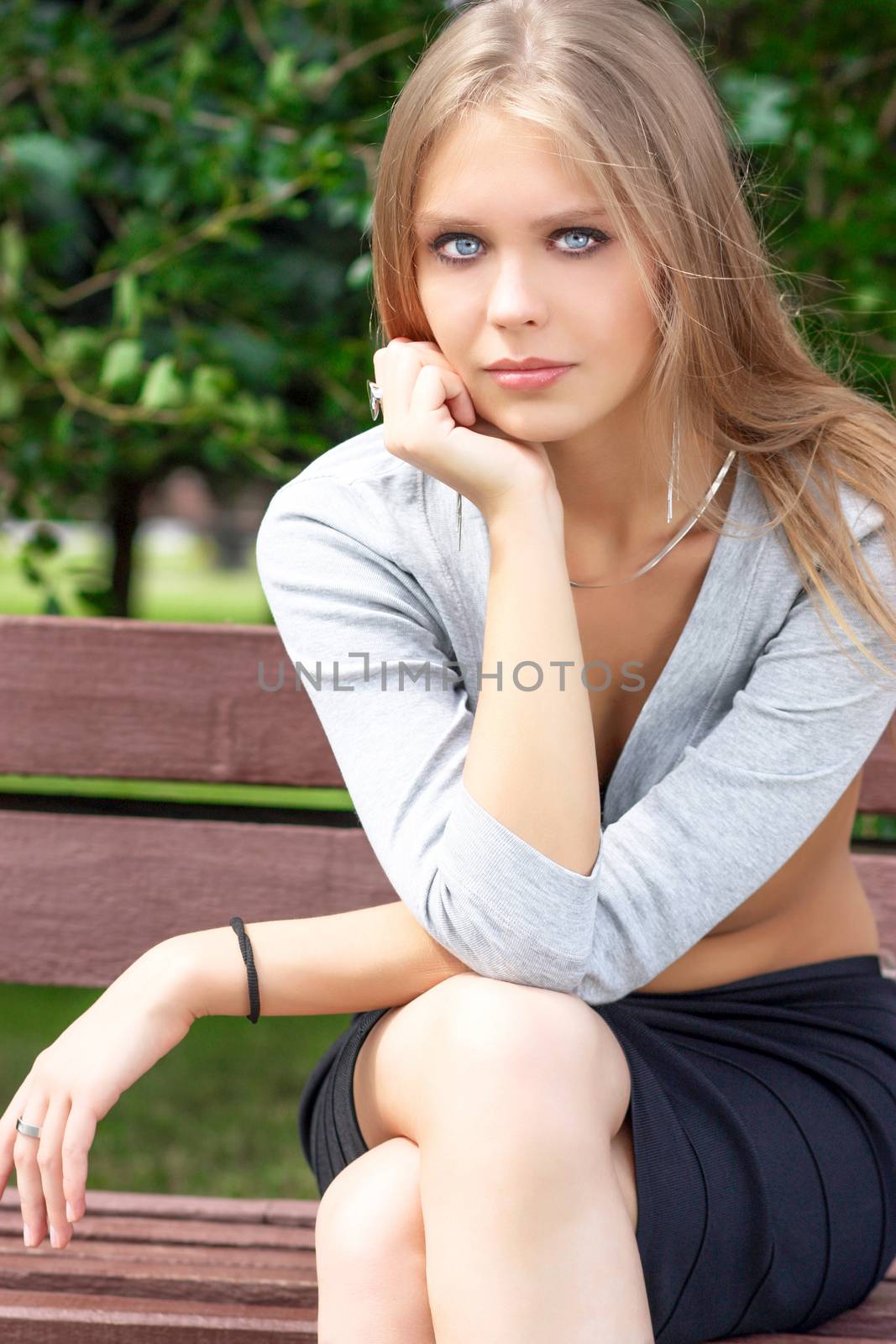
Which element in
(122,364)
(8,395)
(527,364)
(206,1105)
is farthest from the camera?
(206,1105)

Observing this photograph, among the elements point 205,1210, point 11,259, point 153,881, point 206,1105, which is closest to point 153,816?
point 153,881

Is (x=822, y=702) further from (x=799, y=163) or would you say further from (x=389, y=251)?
(x=799, y=163)

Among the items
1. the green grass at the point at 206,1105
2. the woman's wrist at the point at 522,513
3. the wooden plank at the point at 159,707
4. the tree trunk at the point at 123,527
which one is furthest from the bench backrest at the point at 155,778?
the tree trunk at the point at 123,527

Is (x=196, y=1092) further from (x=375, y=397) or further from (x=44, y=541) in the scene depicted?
(x=375, y=397)

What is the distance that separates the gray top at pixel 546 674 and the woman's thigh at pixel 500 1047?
1.6 inches

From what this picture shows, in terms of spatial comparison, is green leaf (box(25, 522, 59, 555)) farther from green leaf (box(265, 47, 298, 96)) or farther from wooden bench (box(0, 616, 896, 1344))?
green leaf (box(265, 47, 298, 96))

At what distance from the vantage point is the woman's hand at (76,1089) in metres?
1.46

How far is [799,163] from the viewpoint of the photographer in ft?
9.56

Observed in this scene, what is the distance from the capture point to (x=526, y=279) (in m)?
1.47

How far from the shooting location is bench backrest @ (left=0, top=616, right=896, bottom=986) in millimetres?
2176

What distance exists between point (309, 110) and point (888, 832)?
1.70 meters

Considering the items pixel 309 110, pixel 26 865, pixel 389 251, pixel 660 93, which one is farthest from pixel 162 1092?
pixel 660 93

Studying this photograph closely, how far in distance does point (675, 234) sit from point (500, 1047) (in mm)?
816

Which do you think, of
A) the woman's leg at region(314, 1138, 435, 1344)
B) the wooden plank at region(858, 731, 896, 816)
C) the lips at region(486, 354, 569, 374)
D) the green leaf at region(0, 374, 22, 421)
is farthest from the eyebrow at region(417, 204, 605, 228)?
the green leaf at region(0, 374, 22, 421)
